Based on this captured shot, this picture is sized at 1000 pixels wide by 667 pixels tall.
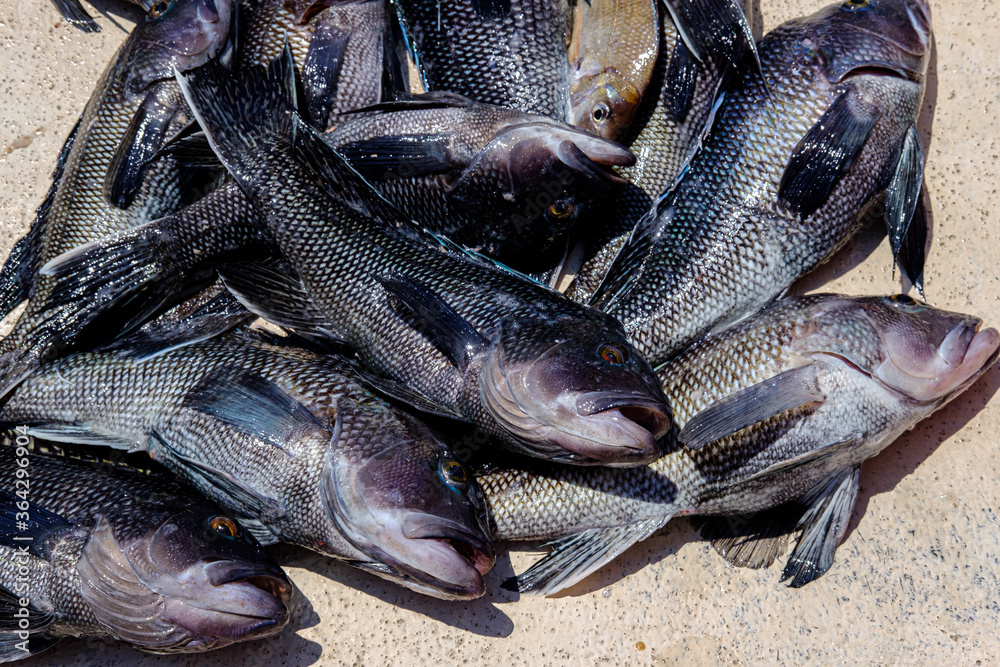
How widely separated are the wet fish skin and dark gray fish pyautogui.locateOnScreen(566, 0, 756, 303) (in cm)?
8

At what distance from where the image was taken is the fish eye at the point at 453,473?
2807 millimetres

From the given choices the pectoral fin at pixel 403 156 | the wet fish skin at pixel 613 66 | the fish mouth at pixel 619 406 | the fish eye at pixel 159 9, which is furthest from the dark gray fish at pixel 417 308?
the wet fish skin at pixel 613 66

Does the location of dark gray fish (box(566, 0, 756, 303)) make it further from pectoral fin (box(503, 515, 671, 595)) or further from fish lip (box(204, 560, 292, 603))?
fish lip (box(204, 560, 292, 603))

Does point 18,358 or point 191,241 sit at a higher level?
point 191,241

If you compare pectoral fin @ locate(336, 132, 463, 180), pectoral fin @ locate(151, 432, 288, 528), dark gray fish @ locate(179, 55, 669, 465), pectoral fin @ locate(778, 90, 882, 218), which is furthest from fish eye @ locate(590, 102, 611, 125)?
pectoral fin @ locate(151, 432, 288, 528)

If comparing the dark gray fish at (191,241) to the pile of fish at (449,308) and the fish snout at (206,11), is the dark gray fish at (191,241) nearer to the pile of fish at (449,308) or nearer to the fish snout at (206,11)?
the pile of fish at (449,308)

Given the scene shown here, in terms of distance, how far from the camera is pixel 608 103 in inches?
135

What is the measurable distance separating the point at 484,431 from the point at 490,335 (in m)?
0.39

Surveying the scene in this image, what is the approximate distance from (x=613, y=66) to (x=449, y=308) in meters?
1.61

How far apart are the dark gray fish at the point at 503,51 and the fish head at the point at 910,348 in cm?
168

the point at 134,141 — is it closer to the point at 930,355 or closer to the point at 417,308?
the point at 417,308

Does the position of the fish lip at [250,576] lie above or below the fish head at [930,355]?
below

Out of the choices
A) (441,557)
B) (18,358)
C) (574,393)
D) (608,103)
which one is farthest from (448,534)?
(18,358)

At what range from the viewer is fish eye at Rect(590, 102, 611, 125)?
136 inches
